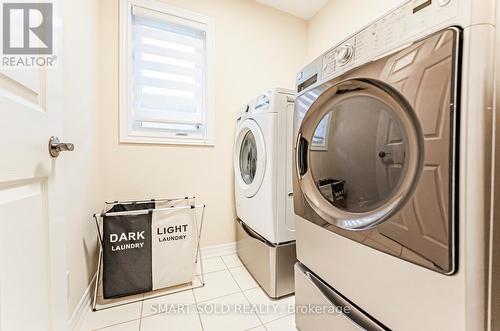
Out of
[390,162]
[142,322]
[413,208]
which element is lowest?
[142,322]

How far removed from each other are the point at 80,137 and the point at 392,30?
1393 mm

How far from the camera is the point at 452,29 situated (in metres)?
0.43

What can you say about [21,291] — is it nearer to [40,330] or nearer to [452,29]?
[40,330]

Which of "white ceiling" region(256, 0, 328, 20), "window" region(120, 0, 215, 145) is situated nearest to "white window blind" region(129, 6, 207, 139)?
"window" region(120, 0, 215, 145)

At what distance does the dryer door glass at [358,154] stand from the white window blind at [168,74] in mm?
1204

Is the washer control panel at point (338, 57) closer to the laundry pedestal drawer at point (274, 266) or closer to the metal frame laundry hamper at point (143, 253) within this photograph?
the laundry pedestal drawer at point (274, 266)

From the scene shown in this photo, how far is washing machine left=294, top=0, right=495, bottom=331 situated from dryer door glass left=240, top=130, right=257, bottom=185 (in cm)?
68

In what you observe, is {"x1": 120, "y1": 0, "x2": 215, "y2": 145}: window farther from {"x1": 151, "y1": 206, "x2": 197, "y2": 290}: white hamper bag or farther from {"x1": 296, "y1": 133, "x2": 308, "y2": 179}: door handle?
{"x1": 296, "y1": 133, "x2": 308, "y2": 179}: door handle

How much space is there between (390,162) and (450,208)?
0.57ft

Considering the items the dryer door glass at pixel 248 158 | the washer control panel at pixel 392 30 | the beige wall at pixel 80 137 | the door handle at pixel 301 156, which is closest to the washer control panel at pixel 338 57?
the washer control panel at pixel 392 30

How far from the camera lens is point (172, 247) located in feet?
4.21

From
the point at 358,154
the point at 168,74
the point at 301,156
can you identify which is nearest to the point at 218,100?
the point at 168,74

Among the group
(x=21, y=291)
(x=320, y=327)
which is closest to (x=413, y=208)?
(x=320, y=327)

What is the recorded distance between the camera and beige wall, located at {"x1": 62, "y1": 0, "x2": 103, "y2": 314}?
94cm
